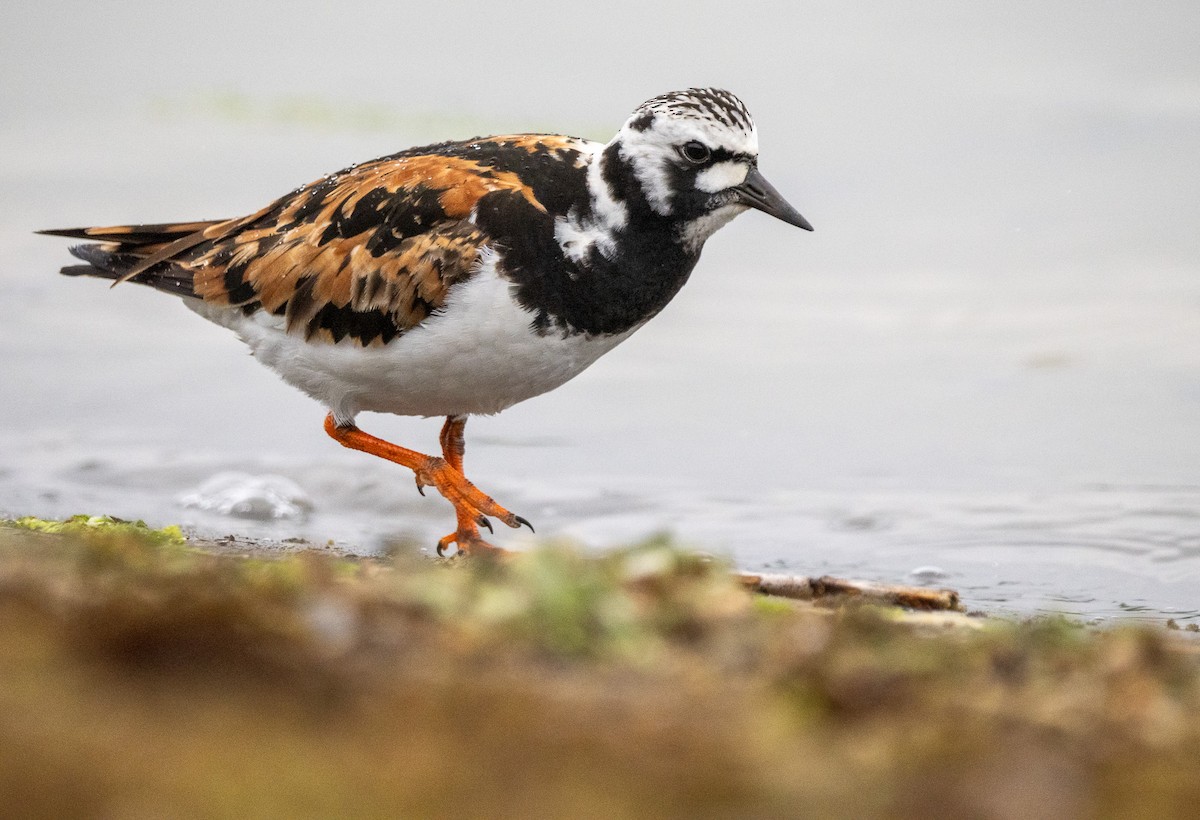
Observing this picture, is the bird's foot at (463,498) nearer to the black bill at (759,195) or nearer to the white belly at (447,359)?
the white belly at (447,359)

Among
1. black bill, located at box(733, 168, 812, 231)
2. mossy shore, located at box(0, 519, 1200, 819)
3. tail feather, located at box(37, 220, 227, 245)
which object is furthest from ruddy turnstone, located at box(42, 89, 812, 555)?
mossy shore, located at box(0, 519, 1200, 819)

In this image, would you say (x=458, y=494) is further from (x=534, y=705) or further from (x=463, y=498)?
(x=534, y=705)

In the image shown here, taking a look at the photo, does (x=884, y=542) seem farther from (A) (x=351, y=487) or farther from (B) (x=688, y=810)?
(B) (x=688, y=810)

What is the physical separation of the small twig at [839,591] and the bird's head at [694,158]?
67.1 inches

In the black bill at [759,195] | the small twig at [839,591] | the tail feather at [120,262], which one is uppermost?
the black bill at [759,195]

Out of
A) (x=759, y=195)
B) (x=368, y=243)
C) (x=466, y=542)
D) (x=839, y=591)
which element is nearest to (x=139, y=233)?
(x=368, y=243)

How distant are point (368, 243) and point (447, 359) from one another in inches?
27.5

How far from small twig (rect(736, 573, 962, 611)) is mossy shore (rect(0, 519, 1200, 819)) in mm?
1032

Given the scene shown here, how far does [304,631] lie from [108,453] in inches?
294

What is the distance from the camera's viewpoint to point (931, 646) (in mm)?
3553

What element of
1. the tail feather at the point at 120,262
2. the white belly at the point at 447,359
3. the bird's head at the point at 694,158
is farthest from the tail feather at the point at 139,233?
the bird's head at the point at 694,158

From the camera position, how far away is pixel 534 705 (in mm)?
2543

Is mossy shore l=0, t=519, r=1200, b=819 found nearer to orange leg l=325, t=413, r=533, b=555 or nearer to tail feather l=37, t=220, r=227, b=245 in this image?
orange leg l=325, t=413, r=533, b=555

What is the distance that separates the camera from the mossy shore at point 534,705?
2279mm
